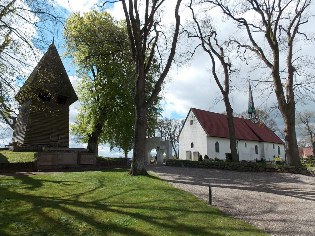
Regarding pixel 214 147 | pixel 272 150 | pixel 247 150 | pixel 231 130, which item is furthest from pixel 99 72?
pixel 272 150

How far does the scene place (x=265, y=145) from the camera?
6041 centimetres

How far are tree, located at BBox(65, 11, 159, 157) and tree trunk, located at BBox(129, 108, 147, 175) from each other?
11.0 meters

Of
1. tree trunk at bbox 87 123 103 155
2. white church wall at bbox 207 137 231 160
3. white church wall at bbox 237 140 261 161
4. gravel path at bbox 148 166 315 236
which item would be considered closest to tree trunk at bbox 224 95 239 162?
gravel path at bbox 148 166 315 236

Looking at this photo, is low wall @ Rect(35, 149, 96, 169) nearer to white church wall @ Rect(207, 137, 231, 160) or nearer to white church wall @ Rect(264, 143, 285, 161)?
white church wall @ Rect(207, 137, 231, 160)

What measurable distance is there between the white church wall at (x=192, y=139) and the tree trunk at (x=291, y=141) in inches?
917

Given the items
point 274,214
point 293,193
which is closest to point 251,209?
point 274,214

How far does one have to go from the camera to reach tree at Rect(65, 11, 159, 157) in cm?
3119

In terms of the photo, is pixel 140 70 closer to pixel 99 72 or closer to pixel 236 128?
pixel 99 72

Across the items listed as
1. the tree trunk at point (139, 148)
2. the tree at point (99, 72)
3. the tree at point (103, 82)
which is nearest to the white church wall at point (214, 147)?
the tree at point (103, 82)

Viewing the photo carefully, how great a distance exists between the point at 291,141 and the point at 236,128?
29.9 meters

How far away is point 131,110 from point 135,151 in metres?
13.0

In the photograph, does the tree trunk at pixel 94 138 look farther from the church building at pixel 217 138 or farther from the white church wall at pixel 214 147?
the white church wall at pixel 214 147

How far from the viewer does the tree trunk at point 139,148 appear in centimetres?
1862

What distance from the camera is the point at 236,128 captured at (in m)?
55.8
